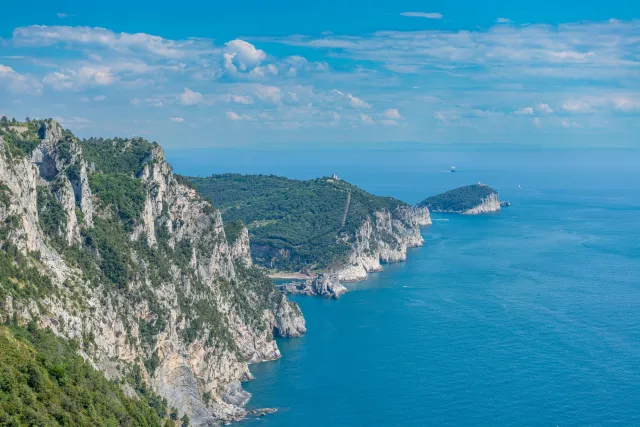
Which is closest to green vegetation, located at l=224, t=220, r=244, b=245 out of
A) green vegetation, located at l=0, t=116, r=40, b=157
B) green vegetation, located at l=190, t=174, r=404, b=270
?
green vegetation, located at l=0, t=116, r=40, b=157

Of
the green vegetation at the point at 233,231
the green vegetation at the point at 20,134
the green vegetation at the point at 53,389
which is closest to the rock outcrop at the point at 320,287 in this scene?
the green vegetation at the point at 233,231

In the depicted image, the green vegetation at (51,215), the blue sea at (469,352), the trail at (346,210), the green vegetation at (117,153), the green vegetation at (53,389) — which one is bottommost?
the blue sea at (469,352)

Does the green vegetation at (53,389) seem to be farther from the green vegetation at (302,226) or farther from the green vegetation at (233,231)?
the green vegetation at (302,226)

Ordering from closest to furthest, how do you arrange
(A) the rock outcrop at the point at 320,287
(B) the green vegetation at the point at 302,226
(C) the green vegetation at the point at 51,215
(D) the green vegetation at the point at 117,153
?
(C) the green vegetation at the point at 51,215, (D) the green vegetation at the point at 117,153, (A) the rock outcrop at the point at 320,287, (B) the green vegetation at the point at 302,226

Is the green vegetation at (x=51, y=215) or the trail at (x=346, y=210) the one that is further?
the trail at (x=346, y=210)

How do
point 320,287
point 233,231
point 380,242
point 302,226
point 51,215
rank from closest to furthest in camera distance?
point 51,215 < point 233,231 < point 320,287 < point 380,242 < point 302,226

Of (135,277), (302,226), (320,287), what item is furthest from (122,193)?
(302,226)

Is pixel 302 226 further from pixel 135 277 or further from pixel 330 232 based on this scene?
pixel 135 277
